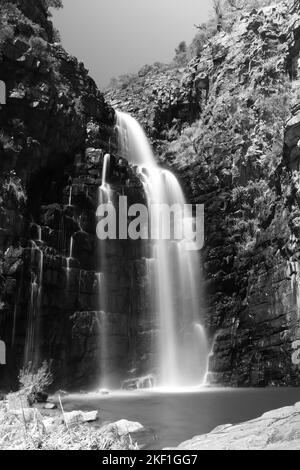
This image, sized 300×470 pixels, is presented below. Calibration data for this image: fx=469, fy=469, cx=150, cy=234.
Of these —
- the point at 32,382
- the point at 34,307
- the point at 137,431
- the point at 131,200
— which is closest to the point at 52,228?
the point at 34,307

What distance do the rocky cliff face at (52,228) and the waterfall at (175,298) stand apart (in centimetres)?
126

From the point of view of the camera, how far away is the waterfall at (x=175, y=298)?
23.1 m

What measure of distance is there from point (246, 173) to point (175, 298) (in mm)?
8343

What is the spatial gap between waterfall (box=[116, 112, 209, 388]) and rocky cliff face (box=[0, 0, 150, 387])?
126cm

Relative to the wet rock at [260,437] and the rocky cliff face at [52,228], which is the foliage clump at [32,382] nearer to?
the rocky cliff face at [52,228]

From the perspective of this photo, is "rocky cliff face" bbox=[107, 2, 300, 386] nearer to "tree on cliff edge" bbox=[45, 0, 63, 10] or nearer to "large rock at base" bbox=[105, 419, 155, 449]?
"tree on cliff edge" bbox=[45, 0, 63, 10]

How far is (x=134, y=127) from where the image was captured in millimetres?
33688

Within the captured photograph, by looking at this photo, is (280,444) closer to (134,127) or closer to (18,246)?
(18,246)

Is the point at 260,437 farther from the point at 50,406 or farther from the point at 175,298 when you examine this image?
the point at 175,298

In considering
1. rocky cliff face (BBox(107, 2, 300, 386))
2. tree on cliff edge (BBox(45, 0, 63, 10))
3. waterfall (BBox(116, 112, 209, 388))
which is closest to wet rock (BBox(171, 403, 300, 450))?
rocky cliff face (BBox(107, 2, 300, 386))

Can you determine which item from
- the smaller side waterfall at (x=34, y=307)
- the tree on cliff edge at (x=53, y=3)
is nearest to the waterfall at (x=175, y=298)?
the smaller side waterfall at (x=34, y=307)

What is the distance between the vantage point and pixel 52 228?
23422 mm

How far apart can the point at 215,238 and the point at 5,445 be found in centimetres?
2056

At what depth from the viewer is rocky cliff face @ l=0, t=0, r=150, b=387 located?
69.3 feet
